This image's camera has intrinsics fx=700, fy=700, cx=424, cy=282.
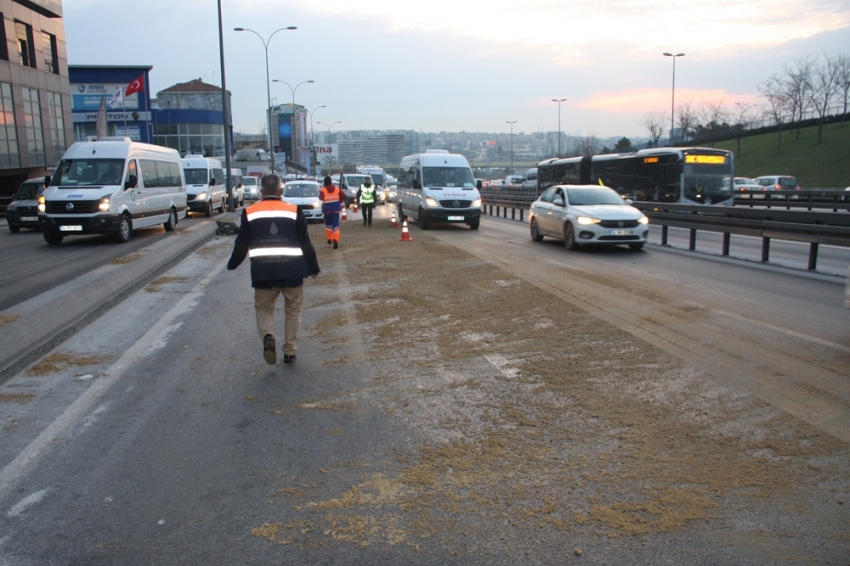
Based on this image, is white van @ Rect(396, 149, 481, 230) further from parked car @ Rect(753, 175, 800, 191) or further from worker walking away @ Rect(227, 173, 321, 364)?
parked car @ Rect(753, 175, 800, 191)

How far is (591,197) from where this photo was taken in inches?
664

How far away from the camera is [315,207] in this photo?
26969 mm

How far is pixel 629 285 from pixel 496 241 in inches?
330

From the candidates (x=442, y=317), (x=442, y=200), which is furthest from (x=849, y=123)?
(x=442, y=317)

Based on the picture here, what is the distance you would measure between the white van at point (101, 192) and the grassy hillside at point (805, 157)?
47.2 m

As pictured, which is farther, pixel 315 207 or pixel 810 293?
pixel 315 207

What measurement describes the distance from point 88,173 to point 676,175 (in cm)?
2214

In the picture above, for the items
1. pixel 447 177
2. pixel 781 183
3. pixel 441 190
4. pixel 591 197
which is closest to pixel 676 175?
pixel 447 177

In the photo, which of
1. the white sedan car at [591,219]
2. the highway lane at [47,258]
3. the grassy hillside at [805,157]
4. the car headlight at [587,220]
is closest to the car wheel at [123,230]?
the highway lane at [47,258]

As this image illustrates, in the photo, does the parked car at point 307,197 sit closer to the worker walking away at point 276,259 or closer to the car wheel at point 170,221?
the car wheel at point 170,221

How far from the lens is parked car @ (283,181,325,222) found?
2670 cm

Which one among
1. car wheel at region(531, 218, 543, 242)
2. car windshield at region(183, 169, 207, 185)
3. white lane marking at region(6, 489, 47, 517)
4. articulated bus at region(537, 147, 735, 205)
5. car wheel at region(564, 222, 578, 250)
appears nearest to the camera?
white lane marking at region(6, 489, 47, 517)

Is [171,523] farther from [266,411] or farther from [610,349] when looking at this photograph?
[610,349]

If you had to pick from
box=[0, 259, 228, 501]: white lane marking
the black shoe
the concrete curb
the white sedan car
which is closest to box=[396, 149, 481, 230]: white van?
the white sedan car
